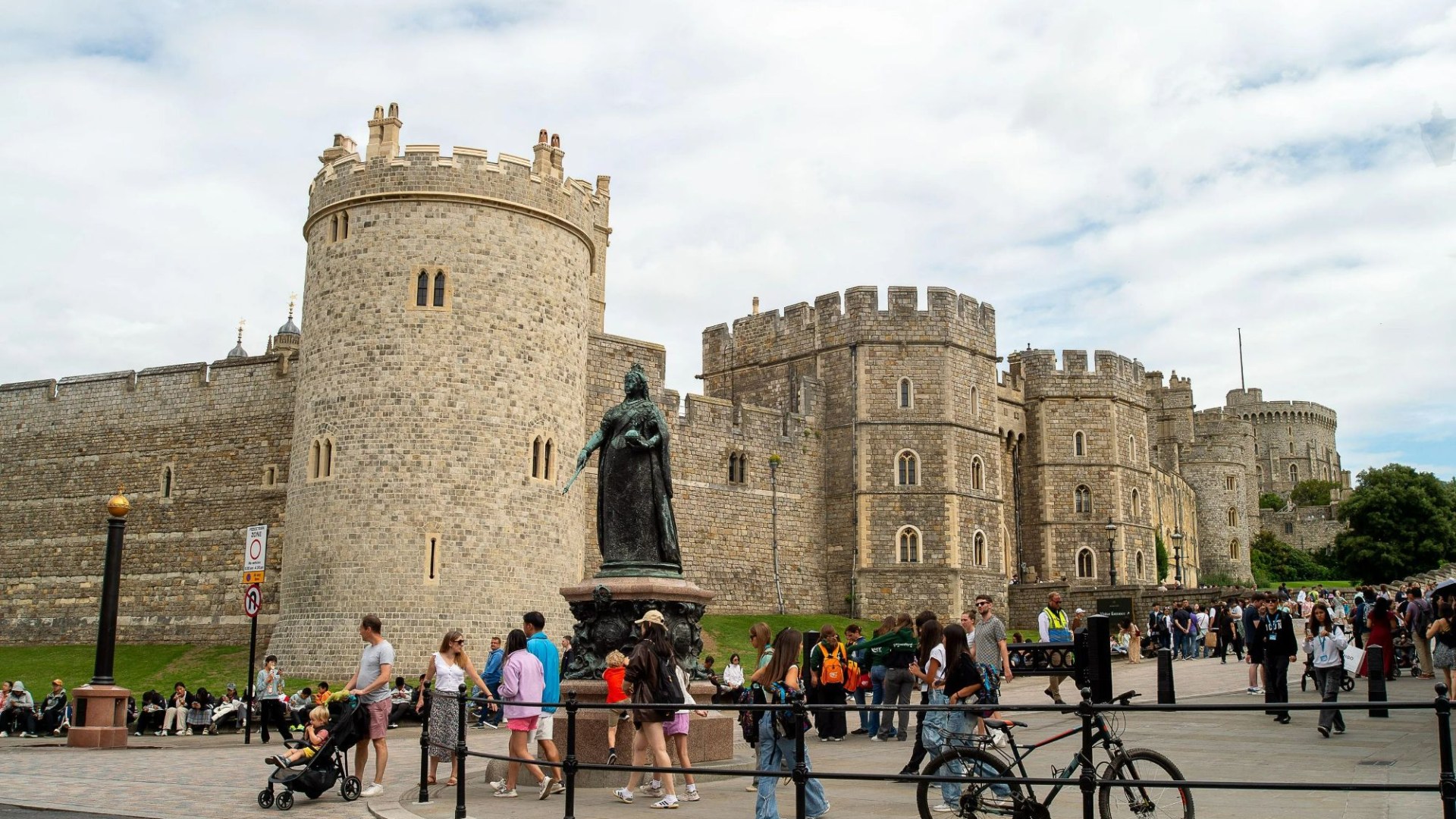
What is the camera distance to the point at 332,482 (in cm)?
2592

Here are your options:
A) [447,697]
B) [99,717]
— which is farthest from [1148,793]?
[99,717]

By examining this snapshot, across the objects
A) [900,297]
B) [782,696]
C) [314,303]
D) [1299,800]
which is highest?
[900,297]

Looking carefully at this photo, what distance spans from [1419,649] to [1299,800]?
10.9m

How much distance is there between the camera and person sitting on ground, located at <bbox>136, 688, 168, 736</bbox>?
20.0 meters

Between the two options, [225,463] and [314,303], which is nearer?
[314,303]

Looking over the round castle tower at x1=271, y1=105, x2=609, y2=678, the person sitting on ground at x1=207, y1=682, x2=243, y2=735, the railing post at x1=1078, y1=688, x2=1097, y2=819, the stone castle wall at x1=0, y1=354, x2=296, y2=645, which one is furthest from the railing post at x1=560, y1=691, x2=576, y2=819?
the stone castle wall at x1=0, y1=354, x2=296, y2=645

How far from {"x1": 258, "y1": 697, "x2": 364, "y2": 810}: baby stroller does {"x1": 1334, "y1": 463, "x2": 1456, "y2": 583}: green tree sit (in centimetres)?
5968

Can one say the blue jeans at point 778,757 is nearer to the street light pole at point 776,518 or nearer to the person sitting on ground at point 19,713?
the person sitting on ground at point 19,713

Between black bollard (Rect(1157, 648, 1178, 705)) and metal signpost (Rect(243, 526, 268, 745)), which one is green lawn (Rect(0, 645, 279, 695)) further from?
black bollard (Rect(1157, 648, 1178, 705))

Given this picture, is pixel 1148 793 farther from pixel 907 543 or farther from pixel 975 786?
pixel 907 543

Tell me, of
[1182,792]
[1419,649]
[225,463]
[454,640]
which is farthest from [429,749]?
[225,463]

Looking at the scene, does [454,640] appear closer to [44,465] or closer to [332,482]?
[332,482]

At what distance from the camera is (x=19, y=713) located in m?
20.3

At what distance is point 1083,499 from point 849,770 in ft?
112
